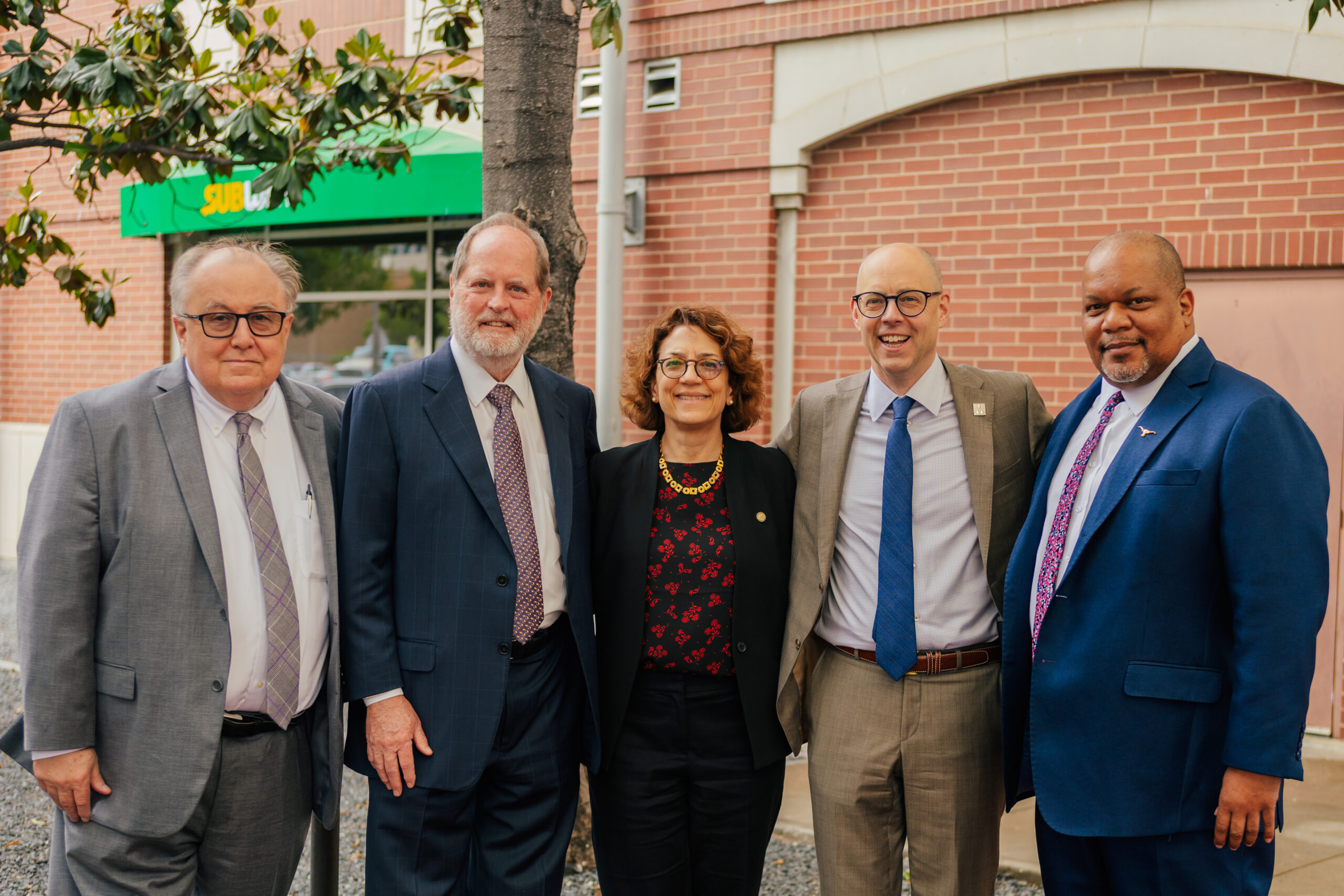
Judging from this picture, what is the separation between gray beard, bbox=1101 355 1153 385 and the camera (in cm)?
274

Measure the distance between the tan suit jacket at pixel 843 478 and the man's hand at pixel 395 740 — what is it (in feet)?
3.31

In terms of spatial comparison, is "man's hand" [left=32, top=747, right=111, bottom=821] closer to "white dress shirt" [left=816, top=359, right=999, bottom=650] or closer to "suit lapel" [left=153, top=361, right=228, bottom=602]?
"suit lapel" [left=153, top=361, right=228, bottom=602]

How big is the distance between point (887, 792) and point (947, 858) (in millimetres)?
230

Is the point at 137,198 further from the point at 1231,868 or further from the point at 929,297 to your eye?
the point at 1231,868

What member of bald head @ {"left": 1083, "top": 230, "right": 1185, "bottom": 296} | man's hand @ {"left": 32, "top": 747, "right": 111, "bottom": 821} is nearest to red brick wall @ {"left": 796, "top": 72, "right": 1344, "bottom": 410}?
bald head @ {"left": 1083, "top": 230, "right": 1185, "bottom": 296}

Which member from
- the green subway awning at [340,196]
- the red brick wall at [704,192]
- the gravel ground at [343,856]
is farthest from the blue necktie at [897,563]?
the green subway awning at [340,196]

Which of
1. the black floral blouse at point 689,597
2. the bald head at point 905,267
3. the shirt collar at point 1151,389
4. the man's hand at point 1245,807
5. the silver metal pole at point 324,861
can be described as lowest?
the silver metal pole at point 324,861

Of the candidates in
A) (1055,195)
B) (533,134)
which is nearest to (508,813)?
(533,134)

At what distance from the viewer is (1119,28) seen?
19.1 feet

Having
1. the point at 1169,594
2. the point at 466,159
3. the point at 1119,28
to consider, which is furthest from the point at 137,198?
the point at 1169,594

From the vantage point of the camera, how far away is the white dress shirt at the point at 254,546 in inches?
102

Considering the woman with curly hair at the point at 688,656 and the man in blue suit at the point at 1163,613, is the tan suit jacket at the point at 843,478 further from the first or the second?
the man in blue suit at the point at 1163,613

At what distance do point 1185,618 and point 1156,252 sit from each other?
0.93 meters

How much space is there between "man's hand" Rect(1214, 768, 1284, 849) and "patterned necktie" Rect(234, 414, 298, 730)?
7.37 ft
